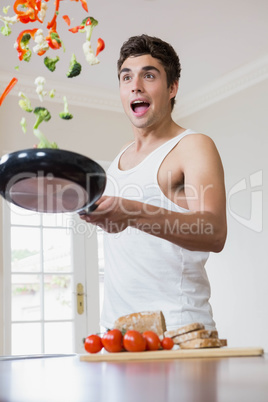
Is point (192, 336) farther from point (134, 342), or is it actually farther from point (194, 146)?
point (194, 146)

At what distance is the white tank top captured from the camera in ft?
5.15

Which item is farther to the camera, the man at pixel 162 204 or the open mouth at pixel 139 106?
the open mouth at pixel 139 106

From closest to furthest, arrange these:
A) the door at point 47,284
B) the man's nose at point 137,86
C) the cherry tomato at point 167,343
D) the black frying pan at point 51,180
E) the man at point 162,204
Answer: the black frying pan at point 51,180 → the cherry tomato at point 167,343 → the man at point 162,204 → the man's nose at point 137,86 → the door at point 47,284

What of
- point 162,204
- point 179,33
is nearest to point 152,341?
point 162,204

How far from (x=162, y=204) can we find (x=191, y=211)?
13 cm

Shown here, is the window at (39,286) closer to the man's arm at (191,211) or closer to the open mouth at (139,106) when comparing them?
the open mouth at (139,106)

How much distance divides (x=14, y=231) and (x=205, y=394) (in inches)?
175

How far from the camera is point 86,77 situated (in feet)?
16.5

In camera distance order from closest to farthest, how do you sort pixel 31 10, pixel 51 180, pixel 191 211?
pixel 51 180
pixel 31 10
pixel 191 211

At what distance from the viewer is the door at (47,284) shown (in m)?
4.84

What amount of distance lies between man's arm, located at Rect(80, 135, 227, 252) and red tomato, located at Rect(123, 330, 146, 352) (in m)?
0.23

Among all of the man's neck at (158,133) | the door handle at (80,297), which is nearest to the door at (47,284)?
the door handle at (80,297)

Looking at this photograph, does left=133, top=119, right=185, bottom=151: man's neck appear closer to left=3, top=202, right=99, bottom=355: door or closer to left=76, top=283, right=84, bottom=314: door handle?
left=3, top=202, right=99, bottom=355: door

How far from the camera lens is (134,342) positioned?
1316mm
